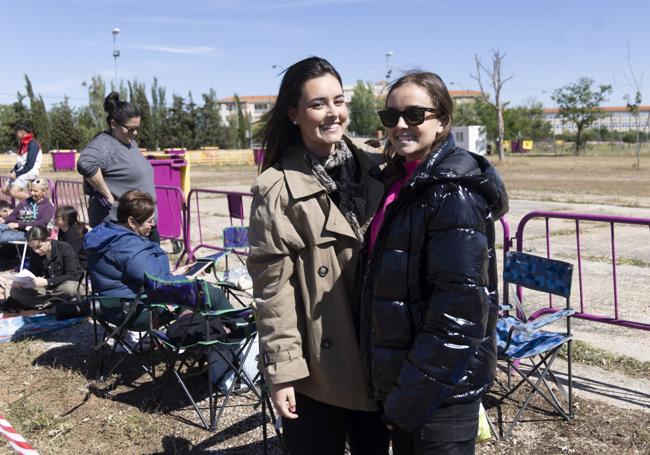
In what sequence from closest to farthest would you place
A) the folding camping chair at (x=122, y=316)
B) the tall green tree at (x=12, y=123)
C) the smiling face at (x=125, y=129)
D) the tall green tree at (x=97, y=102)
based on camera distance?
the folding camping chair at (x=122, y=316) < the smiling face at (x=125, y=129) < the tall green tree at (x=12, y=123) < the tall green tree at (x=97, y=102)

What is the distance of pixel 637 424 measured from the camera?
3.79m

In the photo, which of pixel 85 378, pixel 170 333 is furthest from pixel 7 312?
pixel 170 333

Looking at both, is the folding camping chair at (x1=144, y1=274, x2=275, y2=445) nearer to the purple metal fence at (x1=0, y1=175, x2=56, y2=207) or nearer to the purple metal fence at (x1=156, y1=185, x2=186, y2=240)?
the purple metal fence at (x1=156, y1=185, x2=186, y2=240)

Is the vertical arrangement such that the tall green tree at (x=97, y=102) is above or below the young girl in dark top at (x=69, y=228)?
above

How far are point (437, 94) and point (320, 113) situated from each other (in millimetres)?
401

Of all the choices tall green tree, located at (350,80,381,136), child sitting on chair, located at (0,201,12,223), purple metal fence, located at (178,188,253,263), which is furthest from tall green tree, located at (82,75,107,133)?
child sitting on chair, located at (0,201,12,223)

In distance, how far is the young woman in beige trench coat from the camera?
1997 millimetres

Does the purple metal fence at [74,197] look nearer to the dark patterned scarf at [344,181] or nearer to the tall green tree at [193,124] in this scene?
the dark patterned scarf at [344,181]

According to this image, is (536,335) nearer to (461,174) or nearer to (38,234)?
(461,174)

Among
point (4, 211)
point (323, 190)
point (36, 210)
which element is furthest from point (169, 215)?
point (323, 190)

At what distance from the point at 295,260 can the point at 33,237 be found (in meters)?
5.24

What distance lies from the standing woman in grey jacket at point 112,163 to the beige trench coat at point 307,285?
154 inches

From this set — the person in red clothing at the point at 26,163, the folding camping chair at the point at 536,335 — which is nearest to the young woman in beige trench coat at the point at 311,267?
the folding camping chair at the point at 536,335

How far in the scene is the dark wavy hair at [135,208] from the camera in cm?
458
